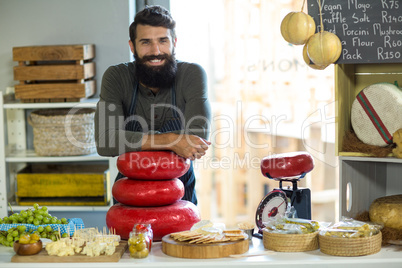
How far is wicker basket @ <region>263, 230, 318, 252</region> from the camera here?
1.73m

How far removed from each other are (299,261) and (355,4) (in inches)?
37.3

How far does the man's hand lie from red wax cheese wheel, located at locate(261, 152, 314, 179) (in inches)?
11.2

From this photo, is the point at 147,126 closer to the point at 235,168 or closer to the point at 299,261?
the point at 299,261

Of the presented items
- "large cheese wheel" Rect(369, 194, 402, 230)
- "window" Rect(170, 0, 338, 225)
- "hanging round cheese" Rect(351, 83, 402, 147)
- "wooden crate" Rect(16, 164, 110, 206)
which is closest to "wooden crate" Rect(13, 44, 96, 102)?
"wooden crate" Rect(16, 164, 110, 206)

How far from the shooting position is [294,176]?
1889 millimetres

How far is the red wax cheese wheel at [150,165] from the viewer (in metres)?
1.85

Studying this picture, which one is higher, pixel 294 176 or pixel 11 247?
pixel 294 176

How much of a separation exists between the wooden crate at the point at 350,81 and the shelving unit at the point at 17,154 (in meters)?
1.44

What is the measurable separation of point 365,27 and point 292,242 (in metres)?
0.82

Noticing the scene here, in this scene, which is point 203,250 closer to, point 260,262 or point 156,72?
point 260,262

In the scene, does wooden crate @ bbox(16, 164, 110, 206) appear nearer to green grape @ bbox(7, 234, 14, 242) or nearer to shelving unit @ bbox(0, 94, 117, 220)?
shelving unit @ bbox(0, 94, 117, 220)

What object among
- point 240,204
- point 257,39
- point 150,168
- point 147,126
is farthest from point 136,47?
point 240,204

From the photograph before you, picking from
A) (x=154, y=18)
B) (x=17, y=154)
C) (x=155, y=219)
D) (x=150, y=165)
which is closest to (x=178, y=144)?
(x=150, y=165)

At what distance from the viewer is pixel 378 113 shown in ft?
6.50
